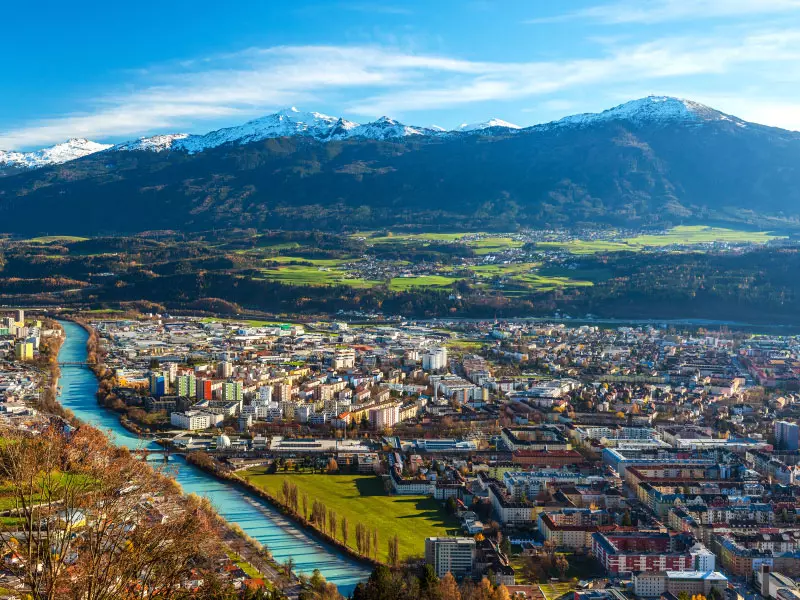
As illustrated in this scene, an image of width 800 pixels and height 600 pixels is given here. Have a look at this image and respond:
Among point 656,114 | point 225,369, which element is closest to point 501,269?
point 225,369

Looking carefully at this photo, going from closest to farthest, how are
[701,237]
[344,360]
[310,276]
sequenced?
1. [344,360]
2. [310,276]
3. [701,237]

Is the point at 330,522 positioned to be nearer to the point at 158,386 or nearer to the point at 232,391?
the point at 232,391

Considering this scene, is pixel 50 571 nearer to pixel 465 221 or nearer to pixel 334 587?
pixel 334 587

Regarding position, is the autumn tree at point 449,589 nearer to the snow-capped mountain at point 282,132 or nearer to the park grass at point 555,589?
the park grass at point 555,589

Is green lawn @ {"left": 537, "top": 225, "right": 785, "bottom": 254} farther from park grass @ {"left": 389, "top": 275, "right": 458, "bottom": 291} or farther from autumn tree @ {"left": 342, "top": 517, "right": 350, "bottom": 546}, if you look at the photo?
autumn tree @ {"left": 342, "top": 517, "right": 350, "bottom": 546}

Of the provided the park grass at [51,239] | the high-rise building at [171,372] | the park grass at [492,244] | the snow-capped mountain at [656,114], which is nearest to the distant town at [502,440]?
the high-rise building at [171,372]
